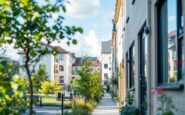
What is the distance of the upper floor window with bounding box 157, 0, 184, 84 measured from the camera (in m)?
7.36

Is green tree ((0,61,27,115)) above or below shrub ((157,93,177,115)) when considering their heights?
above

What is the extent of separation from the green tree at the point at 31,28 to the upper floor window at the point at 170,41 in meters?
2.86

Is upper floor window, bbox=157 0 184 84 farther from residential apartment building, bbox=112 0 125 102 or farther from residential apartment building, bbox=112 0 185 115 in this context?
residential apartment building, bbox=112 0 125 102

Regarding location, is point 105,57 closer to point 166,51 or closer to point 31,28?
point 166,51

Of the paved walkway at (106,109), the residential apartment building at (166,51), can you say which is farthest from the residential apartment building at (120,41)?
the residential apartment building at (166,51)

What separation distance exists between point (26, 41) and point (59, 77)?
10392 cm

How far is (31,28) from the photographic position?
4.47m

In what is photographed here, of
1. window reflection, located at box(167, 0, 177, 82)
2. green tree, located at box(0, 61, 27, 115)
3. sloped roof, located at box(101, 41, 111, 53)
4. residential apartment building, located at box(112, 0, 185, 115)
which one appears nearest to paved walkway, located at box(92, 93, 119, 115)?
residential apartment building, located at box(112, 0, 185, 115)

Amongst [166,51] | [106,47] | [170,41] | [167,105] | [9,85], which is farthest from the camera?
[106,47]

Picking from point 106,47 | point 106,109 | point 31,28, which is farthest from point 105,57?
point 31,28

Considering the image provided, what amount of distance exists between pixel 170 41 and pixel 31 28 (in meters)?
4.51

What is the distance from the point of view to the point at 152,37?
34.3 ft

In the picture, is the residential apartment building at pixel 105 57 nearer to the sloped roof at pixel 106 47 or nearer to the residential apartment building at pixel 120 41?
the sloped roof at pixel 106 47

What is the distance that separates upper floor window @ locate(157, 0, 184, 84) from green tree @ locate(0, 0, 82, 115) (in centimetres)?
286
